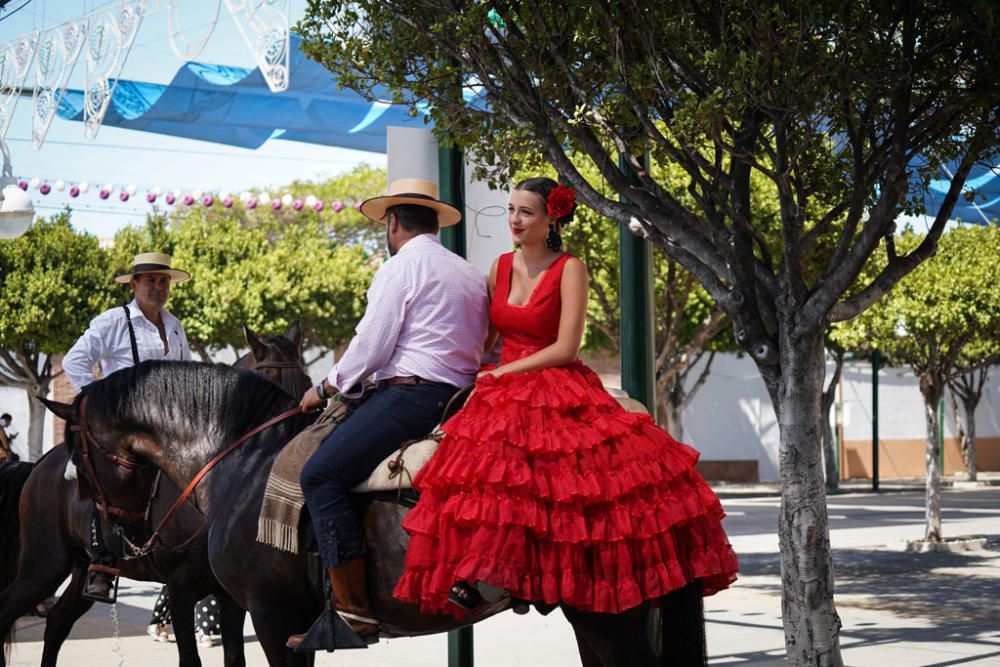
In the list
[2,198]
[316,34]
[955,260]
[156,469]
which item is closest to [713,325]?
[955,260]

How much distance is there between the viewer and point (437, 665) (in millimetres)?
9656

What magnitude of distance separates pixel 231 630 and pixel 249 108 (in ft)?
56.7

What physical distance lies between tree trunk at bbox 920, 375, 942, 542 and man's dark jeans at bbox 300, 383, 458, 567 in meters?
14.2

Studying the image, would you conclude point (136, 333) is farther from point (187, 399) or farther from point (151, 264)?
point (187, 399)

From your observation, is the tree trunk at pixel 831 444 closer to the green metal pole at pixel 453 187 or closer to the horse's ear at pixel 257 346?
the green metal pole at pixel 453 187

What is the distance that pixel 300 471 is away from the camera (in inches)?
193

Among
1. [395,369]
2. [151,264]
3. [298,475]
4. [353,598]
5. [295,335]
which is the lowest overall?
[353,598]

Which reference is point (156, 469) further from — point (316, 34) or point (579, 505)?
point (316, 34)

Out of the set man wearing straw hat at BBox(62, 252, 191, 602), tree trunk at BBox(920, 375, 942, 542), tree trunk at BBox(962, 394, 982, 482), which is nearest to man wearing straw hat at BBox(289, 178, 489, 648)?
man wearing straw hat at BBox(62, 252, 191, 602)

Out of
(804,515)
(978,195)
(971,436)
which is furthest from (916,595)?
(971,436)

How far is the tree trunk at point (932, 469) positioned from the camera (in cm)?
1774

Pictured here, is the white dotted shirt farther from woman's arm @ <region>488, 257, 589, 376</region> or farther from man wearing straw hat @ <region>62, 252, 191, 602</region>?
man wearing straw hat @ <region>62, 252, 191, 602</region>

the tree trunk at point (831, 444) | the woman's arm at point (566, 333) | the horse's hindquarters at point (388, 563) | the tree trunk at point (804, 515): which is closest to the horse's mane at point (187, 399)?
the horse's hindquarters at point (388, 563)

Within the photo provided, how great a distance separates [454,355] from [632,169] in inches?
142
